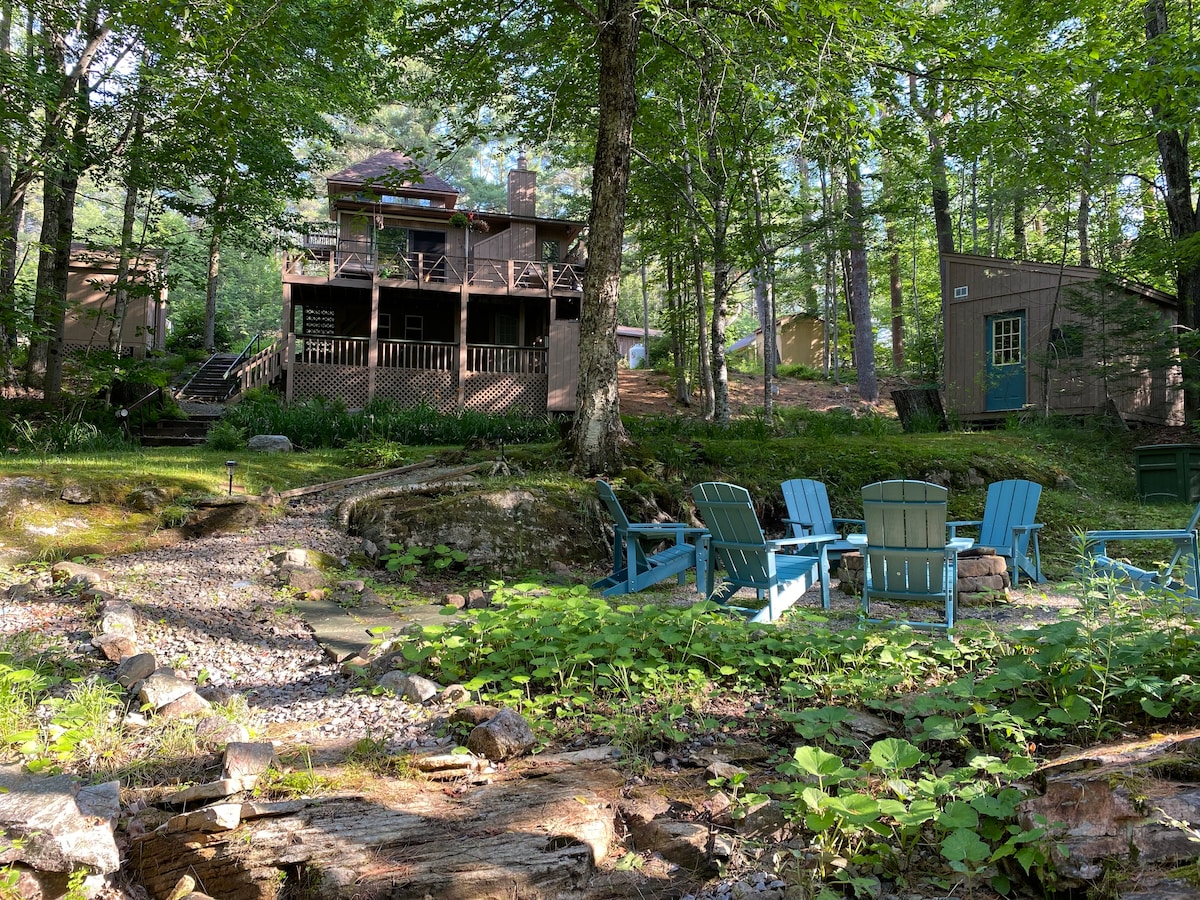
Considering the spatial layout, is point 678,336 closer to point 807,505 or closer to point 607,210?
point 607,210

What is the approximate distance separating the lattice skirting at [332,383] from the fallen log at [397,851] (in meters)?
16.2

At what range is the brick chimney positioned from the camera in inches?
892

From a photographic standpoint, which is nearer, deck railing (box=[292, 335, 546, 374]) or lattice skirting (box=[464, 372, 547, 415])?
deck railing (box=[292, 335, 546, 374])

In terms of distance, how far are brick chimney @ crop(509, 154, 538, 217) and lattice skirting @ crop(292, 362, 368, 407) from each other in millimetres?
7723

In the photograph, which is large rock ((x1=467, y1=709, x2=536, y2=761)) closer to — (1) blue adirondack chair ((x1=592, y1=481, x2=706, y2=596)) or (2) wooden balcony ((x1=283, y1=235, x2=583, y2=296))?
(1) blue adirondack chair ((x1=592, y1=481, x2=706, y2=596))

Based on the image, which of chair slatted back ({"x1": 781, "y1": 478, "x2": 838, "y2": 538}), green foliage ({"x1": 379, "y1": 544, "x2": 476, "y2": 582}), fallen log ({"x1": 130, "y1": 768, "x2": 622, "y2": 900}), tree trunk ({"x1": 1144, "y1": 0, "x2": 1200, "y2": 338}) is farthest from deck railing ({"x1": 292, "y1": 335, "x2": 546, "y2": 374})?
fallen log ({"x1": 130, "y1": 768, "x2": 622, "y2": 900})

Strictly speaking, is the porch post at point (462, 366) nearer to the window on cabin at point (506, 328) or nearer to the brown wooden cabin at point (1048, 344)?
the window on cabin at point (506, 328)

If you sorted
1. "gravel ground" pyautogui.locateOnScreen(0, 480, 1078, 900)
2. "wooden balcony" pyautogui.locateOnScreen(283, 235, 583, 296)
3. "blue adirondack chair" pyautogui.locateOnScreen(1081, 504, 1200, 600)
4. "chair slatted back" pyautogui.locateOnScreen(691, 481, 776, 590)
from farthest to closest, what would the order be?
"wooden balcony" pyautogui.locateOnScreen(283, 235, 583, 296) → "chair slatted back" pyautogui.locateOnScreen(691, 481, 776, 590) → "blue adirondack chair" pyautogui.locateOnScreen(1081, 504, 1200, 600) → "gravel ground" pyautogui.locateOnScreen(0, 480, 1078, 900)

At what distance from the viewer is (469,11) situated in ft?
32.0

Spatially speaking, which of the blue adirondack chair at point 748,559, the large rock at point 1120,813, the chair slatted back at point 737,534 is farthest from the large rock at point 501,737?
the chair slatted back at point 737,534

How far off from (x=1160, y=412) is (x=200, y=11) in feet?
60.4

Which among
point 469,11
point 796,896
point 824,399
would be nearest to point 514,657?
point 796,896

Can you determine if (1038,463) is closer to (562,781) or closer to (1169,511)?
(1169,511)

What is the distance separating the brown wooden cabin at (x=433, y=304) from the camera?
713 inches
